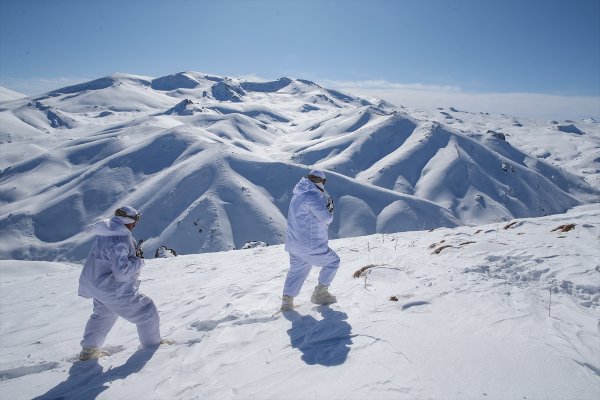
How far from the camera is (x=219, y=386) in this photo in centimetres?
424

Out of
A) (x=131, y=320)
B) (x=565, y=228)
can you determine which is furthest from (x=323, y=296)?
(x=565, y=228)

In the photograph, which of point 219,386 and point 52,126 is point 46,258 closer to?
point 219,386

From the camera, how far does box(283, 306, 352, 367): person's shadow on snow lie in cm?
A: 458

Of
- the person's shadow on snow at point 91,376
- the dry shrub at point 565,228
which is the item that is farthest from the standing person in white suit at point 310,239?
the dry shrub at point 565,228

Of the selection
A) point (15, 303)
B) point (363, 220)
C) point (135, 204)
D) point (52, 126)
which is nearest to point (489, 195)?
point (363, 220)

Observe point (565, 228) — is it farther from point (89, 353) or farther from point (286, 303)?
point (89, 353)

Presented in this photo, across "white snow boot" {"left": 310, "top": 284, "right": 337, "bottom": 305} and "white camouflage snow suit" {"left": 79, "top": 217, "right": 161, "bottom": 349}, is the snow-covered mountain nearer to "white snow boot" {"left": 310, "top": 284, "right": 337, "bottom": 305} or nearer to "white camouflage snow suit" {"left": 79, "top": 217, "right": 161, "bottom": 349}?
"white snow boot" {"left": 310, "top": 284, "right": 337, "bottom": 305}

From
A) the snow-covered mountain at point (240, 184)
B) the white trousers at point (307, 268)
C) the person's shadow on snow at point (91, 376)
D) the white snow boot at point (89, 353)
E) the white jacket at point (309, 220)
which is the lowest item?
the snow-covered mountain at point (240, 184)

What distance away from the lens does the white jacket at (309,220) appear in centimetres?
632

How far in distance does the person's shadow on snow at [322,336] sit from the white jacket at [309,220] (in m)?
1.07

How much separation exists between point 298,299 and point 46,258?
85.8m

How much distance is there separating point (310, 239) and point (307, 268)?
0.58m

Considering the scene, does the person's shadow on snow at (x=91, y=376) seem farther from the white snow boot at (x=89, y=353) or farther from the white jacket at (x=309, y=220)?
the white jacket at (x=309, y=220)

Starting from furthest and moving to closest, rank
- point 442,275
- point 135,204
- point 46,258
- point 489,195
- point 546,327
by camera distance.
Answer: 1. point 489,195
2. point 135,204
3. point 46,258
4. point 442,275
5. point 546,327
